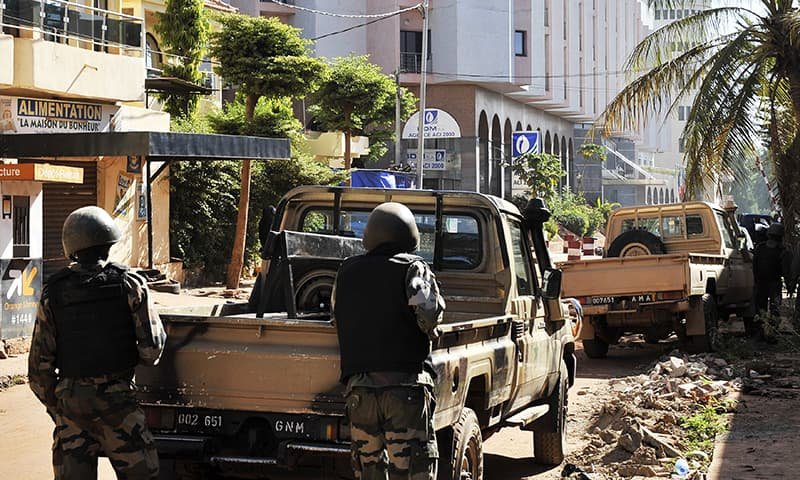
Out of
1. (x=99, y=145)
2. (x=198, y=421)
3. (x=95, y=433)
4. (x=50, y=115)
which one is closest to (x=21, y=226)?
(x=99, y=145)

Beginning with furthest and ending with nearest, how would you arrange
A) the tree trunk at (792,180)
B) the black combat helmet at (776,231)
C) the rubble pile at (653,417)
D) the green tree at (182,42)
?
1. the green tree at (182,42)
2. the tree trunk at (792,180)
3. the black combat helmet at (776,231)
4. the rubble pile at (653,417)

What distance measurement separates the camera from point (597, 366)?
15992 millimetres

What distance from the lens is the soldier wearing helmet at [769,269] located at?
58.7 feet

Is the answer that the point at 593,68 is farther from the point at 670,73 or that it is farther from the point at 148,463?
the point at 148,463

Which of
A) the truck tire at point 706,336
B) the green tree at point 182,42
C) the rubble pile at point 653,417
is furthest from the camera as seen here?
the green tree at point 182,42

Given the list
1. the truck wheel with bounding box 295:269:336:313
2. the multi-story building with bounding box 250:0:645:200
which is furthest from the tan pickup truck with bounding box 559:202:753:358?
the multi-story building with bounding box 250:0:645:200

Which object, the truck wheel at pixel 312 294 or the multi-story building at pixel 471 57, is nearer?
the truck wheel at pixel 312 294

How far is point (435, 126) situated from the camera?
47625 millimetres

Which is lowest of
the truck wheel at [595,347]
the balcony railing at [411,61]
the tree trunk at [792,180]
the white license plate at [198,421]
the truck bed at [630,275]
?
the truck wheel at [595,347]

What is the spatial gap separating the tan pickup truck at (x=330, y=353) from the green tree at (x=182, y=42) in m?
25.6

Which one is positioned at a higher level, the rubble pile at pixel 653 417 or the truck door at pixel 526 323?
the truck door at pixel 526 323

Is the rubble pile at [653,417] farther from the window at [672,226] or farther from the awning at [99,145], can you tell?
the awning at [99,145]

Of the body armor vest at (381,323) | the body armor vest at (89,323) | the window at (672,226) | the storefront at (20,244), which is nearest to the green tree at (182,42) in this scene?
the storefront at (20,244)

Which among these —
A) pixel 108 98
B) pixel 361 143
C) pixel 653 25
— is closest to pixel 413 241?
pixel 108 98
